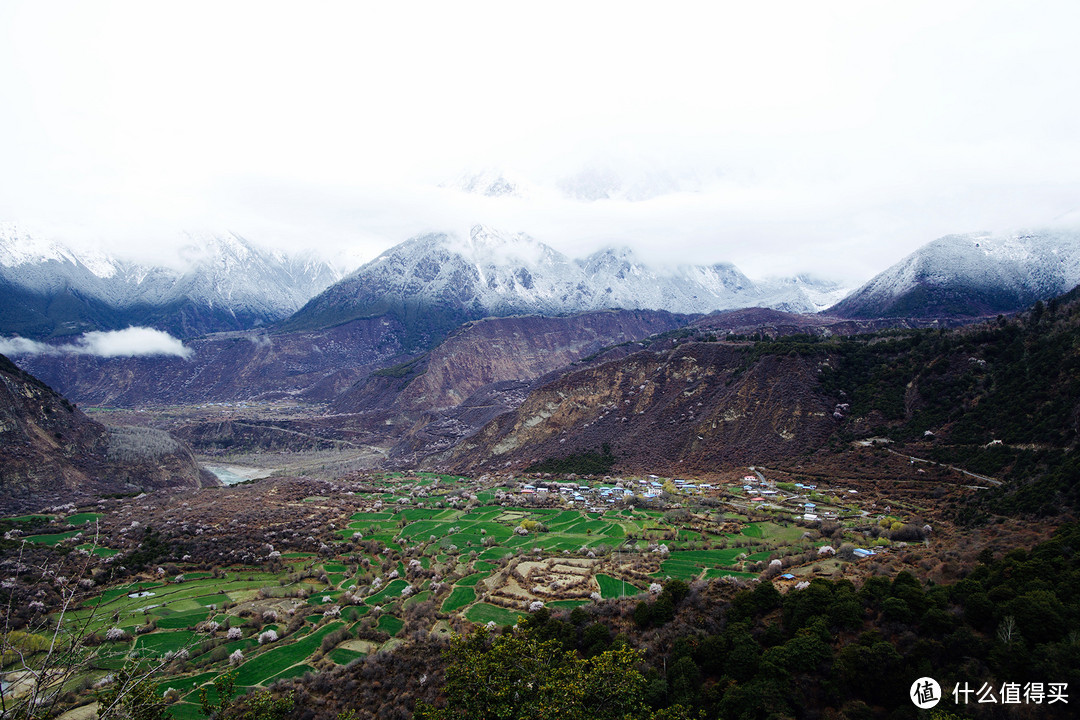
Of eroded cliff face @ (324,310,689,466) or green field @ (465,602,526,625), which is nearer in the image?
green field @ (465,602,526,625)

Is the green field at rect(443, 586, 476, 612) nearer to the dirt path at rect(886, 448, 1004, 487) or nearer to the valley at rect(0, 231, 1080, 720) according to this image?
the valley at rect(0, 231, 1080, 720)

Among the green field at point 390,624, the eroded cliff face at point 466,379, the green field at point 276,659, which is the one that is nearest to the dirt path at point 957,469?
the green field at point 390,624

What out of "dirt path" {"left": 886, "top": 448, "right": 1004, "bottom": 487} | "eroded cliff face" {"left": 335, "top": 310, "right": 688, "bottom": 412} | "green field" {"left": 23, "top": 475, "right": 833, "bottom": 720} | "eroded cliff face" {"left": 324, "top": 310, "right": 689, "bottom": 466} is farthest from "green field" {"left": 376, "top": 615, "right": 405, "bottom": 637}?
"eroded cliff face" {"left": 335, "top": 310, "right": 688, "bottom": 412}

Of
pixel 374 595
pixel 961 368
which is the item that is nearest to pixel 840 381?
pixel 961 368

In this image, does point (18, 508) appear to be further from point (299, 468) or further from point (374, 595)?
point (299, 468)

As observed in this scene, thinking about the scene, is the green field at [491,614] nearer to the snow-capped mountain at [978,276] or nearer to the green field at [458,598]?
the green field at [458,598]
